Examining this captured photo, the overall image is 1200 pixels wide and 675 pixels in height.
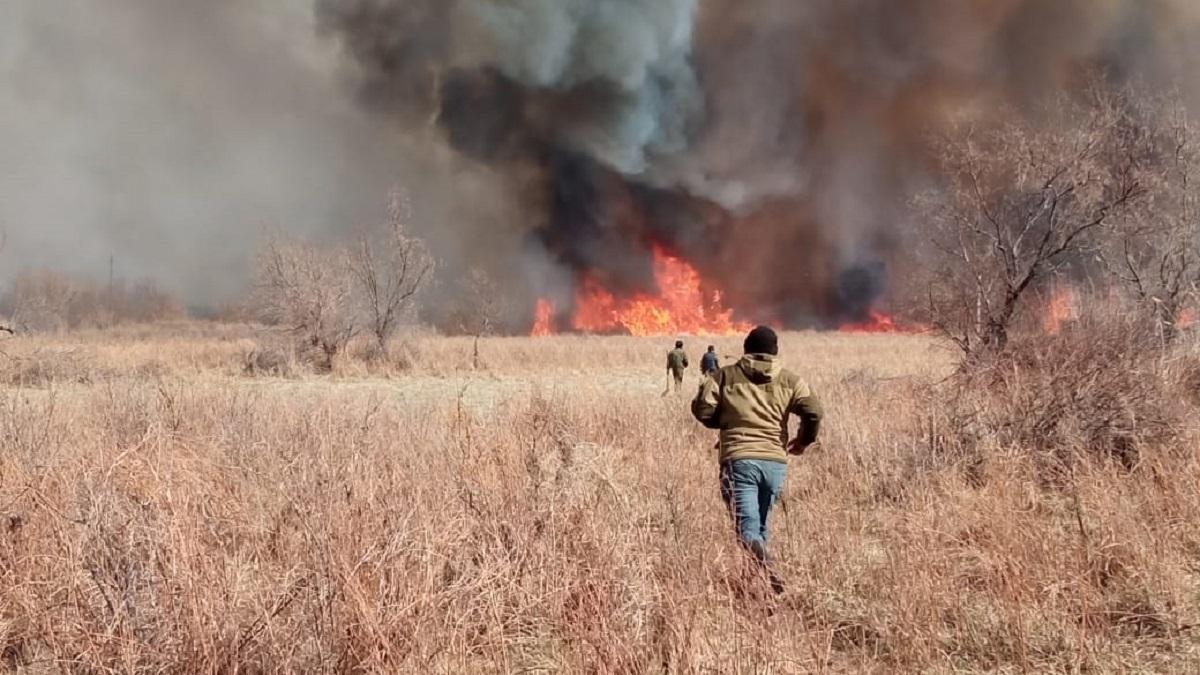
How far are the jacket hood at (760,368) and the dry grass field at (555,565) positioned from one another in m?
1.05

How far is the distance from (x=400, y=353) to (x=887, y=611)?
21.5 meters

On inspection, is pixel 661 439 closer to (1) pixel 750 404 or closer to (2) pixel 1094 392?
(1) pixel 750 404

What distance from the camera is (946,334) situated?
12.5 m

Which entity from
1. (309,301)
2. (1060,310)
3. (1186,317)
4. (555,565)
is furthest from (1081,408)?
(309,301)

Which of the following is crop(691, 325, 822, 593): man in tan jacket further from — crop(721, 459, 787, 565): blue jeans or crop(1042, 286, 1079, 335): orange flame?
crop(1042, 286, 1079, 335): orange flame

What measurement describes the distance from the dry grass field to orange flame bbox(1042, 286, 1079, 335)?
7.66ft

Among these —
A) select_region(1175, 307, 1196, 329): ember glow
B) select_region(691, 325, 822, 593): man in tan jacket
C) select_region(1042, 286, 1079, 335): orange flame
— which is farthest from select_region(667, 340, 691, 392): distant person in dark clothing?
select_region(691, 325, 822, 593): man in tan jacket

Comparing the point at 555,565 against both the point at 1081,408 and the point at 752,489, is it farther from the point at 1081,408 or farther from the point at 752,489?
the point at 1081,408

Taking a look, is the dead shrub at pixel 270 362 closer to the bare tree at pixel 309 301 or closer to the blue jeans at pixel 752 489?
the bare tree at pixel 309 301

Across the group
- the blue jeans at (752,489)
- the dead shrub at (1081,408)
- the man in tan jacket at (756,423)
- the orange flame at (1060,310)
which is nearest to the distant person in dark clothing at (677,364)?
the orange flame at (1060,310)

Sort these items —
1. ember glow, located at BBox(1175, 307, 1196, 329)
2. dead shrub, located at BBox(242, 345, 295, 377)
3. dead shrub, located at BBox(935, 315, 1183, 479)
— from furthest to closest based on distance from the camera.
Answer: dead shrub, located at BBox(242, 345, 295, 377) < ember glow, located at BBox(1175, 307, 1196, 329) < dead shrub, located at BBox(935, 315, 1183, 479)

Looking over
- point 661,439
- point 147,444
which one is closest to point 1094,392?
point 661,439

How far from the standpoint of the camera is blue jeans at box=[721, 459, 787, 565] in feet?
13.3

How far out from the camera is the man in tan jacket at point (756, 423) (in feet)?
13.3
